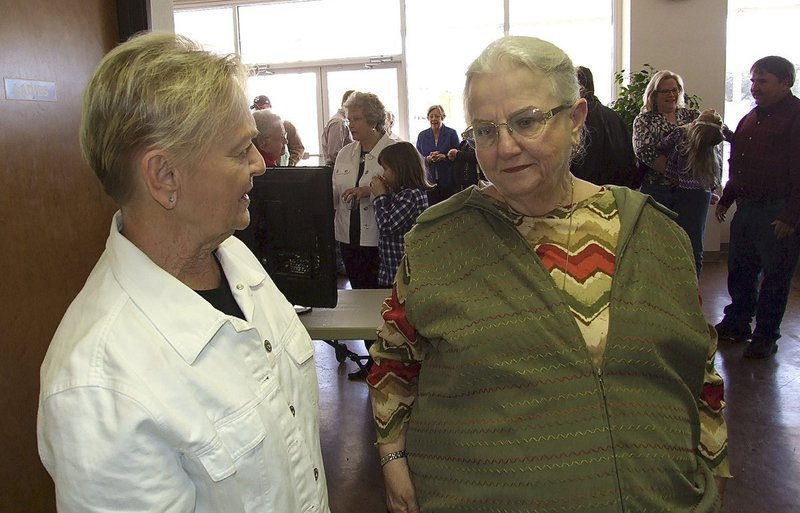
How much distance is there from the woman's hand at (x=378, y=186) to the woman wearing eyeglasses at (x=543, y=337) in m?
2.26

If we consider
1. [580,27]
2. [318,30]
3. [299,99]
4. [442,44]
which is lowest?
[299,99]

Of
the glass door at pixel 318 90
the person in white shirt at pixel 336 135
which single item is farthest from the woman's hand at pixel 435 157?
the glass door at pixel 318 90

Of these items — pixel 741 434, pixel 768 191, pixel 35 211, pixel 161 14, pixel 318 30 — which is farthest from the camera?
pixel 318 30

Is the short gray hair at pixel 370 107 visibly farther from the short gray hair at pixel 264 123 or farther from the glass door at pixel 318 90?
the glass door at pixel 318 90

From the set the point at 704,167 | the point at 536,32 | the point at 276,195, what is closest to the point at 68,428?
the point at 276,195

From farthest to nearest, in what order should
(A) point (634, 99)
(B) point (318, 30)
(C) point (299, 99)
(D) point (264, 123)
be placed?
(C) point (299, 99) < (B) point (318, 30) < (A) point (634, 99) < (D) point (264, 123)

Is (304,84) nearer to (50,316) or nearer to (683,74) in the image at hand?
(683,74)

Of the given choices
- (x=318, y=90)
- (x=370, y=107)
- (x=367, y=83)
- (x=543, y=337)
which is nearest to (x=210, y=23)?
(x=318, y=90)

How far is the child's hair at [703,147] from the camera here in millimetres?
4277

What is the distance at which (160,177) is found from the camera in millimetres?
1044

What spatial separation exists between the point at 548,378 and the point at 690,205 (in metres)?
3.66

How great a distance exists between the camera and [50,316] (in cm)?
256

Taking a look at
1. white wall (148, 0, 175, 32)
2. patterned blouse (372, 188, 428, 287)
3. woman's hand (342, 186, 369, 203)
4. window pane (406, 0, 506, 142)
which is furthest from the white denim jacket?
window pane (406, 0, 506, 142)

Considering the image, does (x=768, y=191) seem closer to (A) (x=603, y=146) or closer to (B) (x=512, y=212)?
Result: (A) (x=603, y=146)
